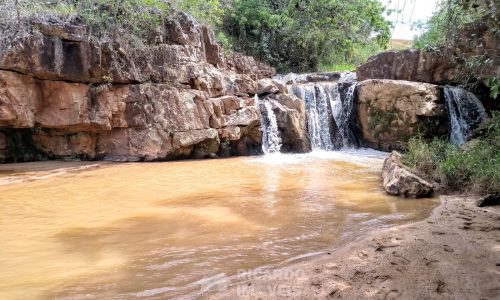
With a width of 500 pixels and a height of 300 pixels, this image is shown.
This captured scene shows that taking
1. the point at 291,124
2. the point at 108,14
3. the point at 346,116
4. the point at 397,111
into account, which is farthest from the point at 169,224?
the point at 346,116

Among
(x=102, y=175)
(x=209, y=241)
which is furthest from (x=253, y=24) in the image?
(x=209, y=241)

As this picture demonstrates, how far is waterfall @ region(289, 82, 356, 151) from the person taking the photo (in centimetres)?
1180

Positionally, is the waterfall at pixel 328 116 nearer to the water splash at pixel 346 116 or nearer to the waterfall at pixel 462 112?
the water splash at pixel 346 116

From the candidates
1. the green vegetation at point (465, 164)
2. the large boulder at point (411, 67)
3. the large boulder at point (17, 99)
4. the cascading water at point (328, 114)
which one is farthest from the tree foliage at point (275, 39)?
the green vegetation at point (465, 164)

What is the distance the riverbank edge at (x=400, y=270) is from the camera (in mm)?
2500

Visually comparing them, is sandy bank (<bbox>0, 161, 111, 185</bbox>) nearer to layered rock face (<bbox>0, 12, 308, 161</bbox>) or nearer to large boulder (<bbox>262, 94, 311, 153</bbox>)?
layered rock face (<bbox>0, 12, 308, 161</bbox>)

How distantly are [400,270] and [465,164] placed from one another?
373 centimetres

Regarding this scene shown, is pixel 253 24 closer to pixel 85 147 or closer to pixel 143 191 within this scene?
pixel 85 147

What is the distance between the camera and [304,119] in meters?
11.7

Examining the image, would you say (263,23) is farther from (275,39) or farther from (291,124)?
(291,124)

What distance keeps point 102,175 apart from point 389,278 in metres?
6.72

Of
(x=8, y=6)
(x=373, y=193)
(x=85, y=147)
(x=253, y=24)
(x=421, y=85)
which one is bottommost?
(x=373, y=193)

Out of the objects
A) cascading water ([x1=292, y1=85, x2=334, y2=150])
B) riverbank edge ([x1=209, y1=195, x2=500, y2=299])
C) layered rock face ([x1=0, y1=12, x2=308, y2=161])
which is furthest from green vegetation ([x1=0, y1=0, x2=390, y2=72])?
riverbank edge ([x1=209, y1=195, x2=500, y2=299])

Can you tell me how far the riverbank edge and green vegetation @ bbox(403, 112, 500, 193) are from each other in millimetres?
1698
